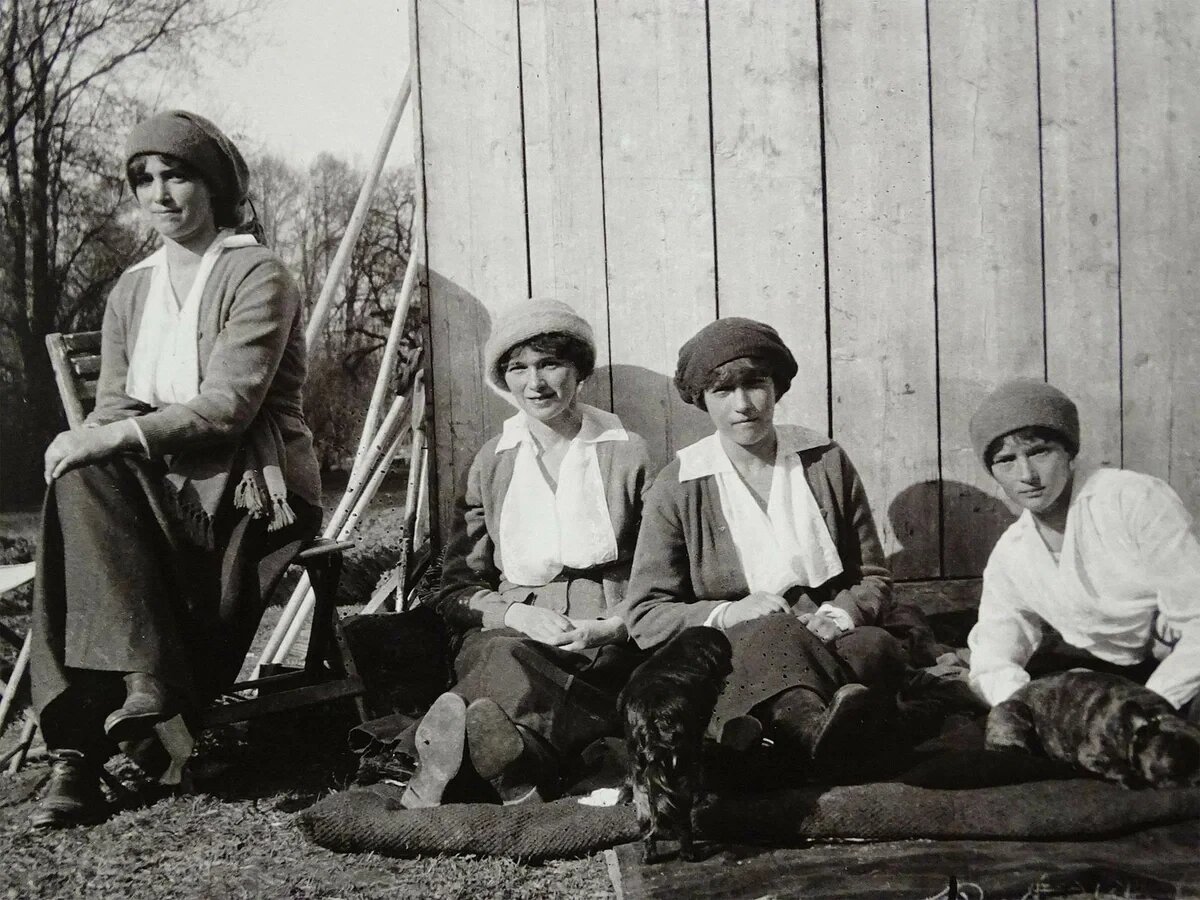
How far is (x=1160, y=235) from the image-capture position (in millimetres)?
3170

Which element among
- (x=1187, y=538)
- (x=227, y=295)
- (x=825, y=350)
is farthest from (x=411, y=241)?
(x=1187, y=538)

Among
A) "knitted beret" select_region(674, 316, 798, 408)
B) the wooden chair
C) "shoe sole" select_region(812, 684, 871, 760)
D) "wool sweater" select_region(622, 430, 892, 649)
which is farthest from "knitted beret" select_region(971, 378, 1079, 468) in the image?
the wooden chair

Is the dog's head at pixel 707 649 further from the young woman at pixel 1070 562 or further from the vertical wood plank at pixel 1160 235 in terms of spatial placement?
the vertical wood plank at pixel 1160 235

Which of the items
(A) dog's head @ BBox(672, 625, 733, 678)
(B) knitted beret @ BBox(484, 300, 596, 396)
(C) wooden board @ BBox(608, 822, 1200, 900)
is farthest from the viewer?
(B) knitted beret @ BBox(484, 300, 596, 396)

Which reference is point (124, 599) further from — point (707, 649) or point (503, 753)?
A: point (707, 649)

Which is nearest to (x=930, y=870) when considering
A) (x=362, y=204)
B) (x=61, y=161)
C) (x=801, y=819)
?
(x=801, y=819)

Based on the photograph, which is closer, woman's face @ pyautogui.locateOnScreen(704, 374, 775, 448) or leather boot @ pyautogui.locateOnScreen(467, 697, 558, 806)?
leather boot @ pyautogui.locateOnScreen(467, 697, 558, 806)

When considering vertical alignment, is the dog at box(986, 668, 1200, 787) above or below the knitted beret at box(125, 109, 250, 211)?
below

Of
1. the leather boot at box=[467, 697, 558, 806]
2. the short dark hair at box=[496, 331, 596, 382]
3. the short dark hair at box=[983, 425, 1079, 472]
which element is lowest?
the leather boot at box=[467, 697, 558, 806]

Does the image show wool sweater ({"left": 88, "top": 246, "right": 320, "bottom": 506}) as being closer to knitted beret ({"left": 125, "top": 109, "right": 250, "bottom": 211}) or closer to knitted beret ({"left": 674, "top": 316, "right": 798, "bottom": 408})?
knitted beret ({"left": 125, "top": 109, "right": 250, "bottom": 211})

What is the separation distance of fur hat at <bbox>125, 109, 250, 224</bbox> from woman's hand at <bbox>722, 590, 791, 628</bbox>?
5.71 feet

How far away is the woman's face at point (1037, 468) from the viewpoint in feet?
7.73

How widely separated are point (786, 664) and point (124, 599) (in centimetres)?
147

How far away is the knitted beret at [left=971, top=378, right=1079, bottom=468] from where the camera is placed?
2.33 m
